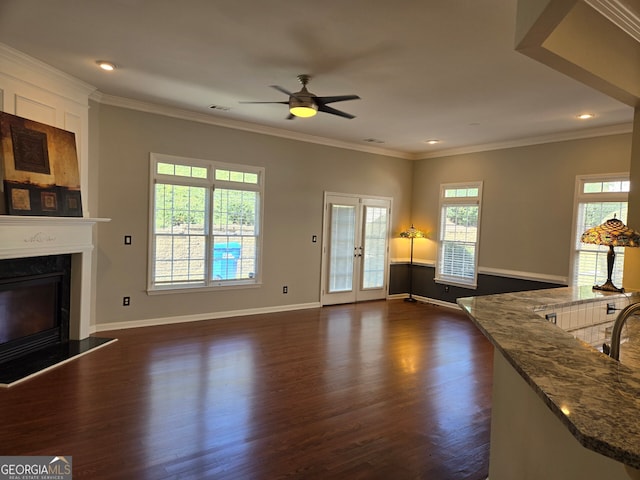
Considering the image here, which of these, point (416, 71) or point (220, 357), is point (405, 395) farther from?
point (416, 71)

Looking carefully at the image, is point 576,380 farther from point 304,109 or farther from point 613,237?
point 304,109

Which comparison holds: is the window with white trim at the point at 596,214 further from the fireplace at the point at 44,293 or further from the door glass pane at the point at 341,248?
the fireplace at the point at 44,293

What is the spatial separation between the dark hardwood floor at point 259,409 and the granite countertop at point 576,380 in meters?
1.27

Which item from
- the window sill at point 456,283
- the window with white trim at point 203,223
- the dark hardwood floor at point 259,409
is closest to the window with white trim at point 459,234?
the window sill at point 456,283

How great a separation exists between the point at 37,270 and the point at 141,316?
4.95 ft

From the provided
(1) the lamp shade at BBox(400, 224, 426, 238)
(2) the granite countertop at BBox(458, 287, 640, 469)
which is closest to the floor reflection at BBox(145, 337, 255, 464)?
(2) the granite countertop at BBox(458, 287, 640, 469)


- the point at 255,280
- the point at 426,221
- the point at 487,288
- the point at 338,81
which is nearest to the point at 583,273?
the point at 487,288

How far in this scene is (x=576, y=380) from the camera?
1068 millimetres

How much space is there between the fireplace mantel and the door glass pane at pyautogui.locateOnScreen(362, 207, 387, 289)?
4.64 m

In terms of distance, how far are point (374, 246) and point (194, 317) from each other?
3.66 m

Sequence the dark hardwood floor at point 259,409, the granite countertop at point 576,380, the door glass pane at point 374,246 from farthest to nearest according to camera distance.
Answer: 1. the door glass pane at point 374,246
2. the dark hardwood floor at point 259,409
3. the granite countertop at point 576,380

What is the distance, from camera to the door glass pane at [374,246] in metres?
7.64

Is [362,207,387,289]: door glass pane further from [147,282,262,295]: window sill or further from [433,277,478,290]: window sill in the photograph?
[147,282,262,295]: window sill

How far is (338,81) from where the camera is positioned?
414 centimetres
